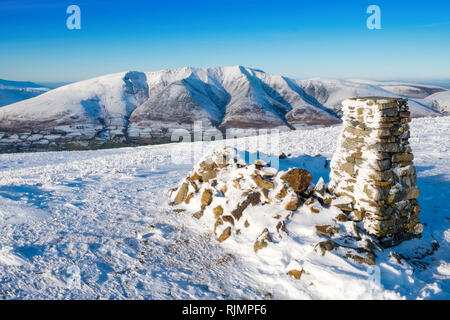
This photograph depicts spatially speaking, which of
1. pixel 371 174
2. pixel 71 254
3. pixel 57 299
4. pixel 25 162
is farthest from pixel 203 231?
pixel 25 162

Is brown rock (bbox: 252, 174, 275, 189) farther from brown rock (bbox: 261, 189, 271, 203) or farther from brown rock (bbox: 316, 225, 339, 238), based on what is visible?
brown rock (bbox: 316, 225, 339, 238)

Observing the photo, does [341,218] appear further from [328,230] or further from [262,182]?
[262,182]

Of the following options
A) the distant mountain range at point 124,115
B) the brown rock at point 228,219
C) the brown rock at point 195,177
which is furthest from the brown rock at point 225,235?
the distant mountain range at point 124,115

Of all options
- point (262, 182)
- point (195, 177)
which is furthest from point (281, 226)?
point (195, 177)

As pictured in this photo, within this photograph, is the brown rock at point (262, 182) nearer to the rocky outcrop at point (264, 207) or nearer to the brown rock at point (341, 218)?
the rocky outcrop at point (264, 207)

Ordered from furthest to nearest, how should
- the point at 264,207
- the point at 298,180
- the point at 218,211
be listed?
the point at 218,211 < the point at 298,180 < the point at 264,207

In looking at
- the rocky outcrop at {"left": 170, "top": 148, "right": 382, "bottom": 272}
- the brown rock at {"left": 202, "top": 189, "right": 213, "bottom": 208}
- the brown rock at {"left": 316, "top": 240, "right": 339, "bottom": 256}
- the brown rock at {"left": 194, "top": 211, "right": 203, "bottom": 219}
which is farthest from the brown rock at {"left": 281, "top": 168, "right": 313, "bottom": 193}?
the brown rock at {"left": 194, "top": 211, "right": 203, "bottom": 219}
